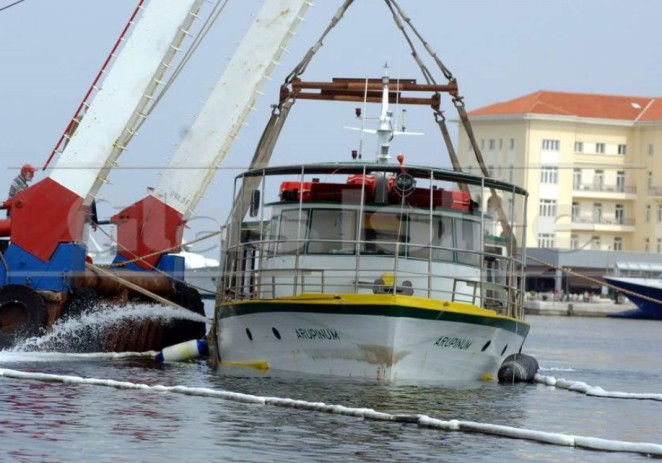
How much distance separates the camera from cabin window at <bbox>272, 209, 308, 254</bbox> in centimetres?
3003

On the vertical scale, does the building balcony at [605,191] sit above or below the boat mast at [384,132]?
above

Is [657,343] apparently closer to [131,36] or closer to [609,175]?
[131,36]

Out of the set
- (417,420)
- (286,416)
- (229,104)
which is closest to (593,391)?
(417,420)

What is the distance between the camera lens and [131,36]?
36281mm

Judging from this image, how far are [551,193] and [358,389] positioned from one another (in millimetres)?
124583

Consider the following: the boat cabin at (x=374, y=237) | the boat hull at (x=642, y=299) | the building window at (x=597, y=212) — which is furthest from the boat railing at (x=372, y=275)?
the building window at (x=597, y=212)

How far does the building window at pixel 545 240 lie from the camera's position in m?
144

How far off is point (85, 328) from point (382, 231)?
7004 mm

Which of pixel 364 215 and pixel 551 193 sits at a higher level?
pixel 551 193

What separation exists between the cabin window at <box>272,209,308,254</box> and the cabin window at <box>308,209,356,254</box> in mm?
195

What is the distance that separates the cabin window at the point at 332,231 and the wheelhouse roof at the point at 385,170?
769mm

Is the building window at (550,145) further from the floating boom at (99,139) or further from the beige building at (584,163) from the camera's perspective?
the floating boom at (99,139)

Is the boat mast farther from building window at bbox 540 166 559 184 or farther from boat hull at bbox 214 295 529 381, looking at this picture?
building window at bbox 540 166 559 184

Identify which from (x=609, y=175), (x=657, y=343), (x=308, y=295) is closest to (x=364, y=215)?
(x=308, y=295)
